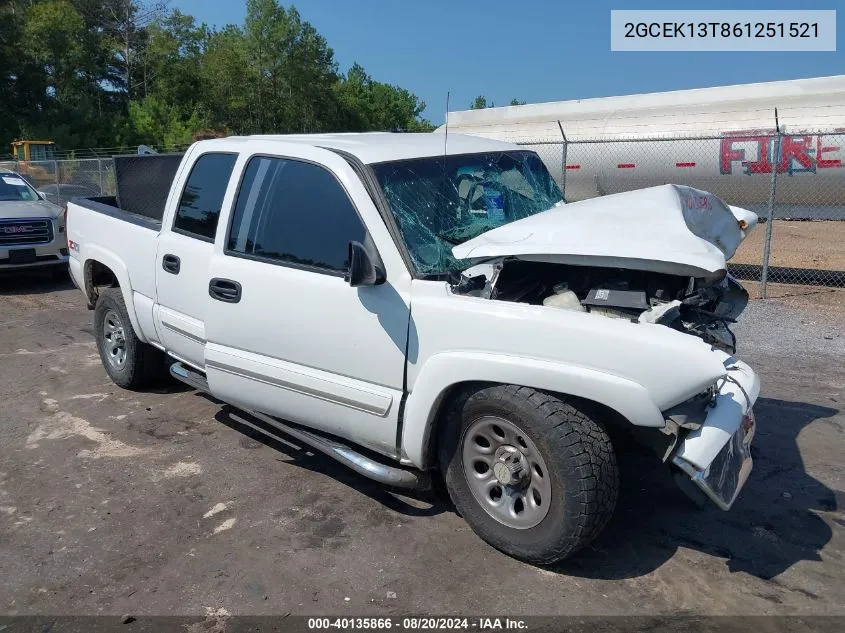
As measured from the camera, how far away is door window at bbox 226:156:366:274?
3.92 meters

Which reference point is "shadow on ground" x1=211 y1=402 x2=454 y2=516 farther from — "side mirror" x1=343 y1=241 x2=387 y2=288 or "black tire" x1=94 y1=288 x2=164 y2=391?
"side mirror" x1=343 y1=241 x2=387 y2=288

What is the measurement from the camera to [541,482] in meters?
3.34

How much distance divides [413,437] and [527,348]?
79cm

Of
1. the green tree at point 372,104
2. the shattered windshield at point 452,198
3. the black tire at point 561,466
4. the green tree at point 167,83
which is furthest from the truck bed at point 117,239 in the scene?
the green tree at point 372,104

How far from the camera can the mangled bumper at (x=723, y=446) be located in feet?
9.98

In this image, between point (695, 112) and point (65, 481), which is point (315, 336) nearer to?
point (65, 481)

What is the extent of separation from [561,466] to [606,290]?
964 mm

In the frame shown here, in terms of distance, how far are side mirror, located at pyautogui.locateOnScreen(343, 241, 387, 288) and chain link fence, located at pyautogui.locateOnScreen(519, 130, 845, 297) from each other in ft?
31.2

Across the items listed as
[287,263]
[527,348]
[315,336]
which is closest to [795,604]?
[527,348]

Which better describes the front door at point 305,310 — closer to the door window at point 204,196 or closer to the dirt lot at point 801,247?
the door window at point 204,196

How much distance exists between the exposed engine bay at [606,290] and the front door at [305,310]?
0.49 meters

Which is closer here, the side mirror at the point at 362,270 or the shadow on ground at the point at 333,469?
the side mirror at the point at 362,270

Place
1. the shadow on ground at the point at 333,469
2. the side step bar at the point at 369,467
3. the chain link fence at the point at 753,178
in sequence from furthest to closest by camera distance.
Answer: the chain link fence at the point at 753,178 → the shadow on ground at the point at 333,469 → the side step bar at the point at 369,467

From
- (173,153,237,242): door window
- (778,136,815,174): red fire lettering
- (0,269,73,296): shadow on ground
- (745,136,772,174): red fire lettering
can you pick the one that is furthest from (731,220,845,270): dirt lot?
(0,269,73,296): shadow on ground
